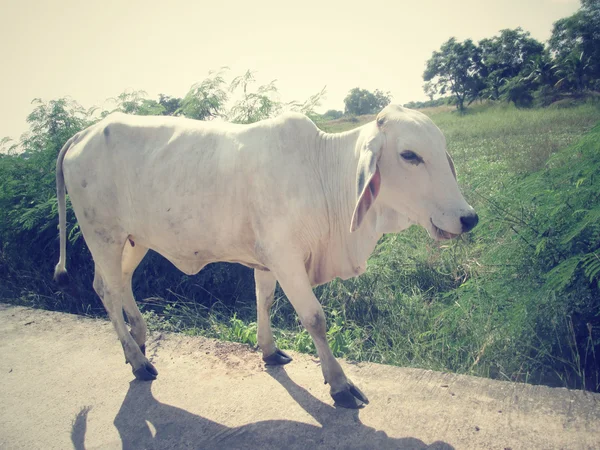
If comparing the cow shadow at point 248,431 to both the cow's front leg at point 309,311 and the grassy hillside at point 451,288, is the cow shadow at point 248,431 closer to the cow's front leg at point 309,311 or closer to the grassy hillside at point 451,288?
the cow's front leg at point 309,311

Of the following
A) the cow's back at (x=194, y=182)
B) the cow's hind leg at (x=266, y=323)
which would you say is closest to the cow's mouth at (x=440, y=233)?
the cow's back at (x=194, y=182)

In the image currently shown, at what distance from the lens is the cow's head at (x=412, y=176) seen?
2.25 metres

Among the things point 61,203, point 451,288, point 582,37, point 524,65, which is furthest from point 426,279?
point 524,65

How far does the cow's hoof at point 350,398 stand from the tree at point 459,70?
25.5 meters

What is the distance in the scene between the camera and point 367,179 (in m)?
2.27

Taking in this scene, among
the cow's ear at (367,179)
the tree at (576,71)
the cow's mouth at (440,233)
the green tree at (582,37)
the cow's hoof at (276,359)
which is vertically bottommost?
the cow's hoof at (276,359)

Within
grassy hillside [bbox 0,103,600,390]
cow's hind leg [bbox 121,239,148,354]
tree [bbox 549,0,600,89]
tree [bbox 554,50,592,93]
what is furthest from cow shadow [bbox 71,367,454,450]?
tree [bbox 554,50,592,93]

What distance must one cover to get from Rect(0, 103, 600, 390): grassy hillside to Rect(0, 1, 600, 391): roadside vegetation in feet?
0.04

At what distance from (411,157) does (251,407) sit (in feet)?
5.59

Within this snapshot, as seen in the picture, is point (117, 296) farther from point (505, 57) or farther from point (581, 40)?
point (505, 57)

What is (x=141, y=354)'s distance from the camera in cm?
315

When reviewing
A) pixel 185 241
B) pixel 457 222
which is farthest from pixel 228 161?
pixel 457 222

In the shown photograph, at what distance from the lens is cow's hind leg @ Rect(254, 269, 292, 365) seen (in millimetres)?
3172

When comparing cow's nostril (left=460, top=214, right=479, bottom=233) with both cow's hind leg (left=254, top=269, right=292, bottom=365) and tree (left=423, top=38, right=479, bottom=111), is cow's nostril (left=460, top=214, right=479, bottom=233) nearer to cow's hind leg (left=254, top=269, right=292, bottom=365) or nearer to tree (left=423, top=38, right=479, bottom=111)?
cow's hind leg (left=254, top=269, right=292, bottom=365)
